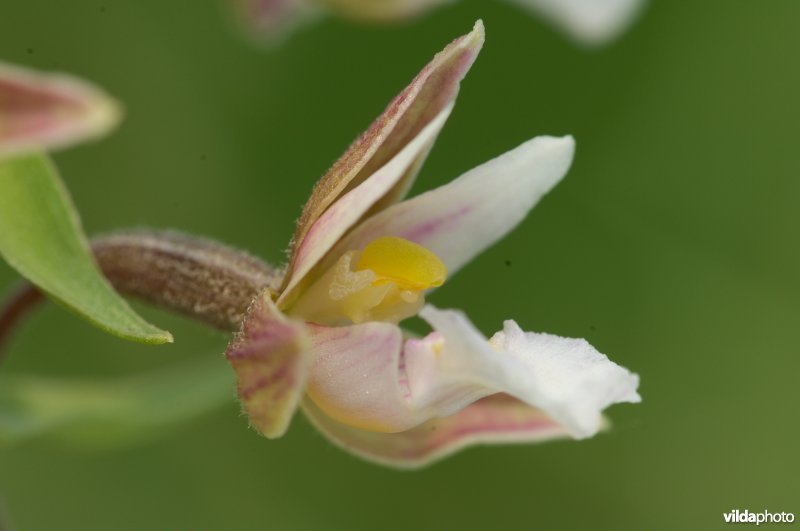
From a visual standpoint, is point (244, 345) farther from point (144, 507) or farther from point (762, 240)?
point (762, 240)

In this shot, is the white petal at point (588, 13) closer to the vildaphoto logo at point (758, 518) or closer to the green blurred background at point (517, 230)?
the green blurred background at point (517, 230)

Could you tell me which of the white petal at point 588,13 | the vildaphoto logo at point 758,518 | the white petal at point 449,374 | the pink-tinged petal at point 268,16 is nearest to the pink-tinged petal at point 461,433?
the white petal at point 449,374

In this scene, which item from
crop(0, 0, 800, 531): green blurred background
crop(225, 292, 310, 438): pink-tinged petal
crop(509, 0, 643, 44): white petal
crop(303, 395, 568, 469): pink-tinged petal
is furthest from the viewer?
crop(0, 0, 800, 531): green blurred background

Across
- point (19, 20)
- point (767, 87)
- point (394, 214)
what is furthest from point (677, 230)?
point (394, 214)

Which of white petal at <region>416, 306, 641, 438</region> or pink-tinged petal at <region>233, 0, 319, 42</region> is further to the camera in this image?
pink-tinged petal at <region>233, 0, 319, 42</region>

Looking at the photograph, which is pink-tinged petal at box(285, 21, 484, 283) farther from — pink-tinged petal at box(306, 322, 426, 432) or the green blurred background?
the green blurred background

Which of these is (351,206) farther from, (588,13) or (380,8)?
(588,13)

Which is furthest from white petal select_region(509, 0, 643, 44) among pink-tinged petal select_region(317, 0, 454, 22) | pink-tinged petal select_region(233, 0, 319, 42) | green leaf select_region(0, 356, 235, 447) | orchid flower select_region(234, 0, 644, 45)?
green leaf select_region(0, 356, 235, 447)
